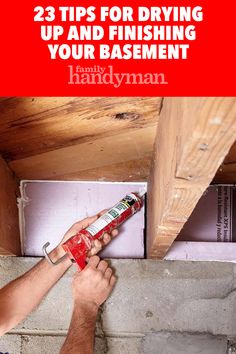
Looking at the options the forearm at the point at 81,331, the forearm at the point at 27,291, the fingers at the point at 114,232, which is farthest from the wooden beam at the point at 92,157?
the forearm at the point at 81,331

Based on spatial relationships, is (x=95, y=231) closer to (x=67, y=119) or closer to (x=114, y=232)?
(x=114, y=232)

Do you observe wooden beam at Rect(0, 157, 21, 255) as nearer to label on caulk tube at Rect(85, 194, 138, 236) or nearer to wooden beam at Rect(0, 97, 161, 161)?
wooden beam at Rect(0, 97, 161, 161)

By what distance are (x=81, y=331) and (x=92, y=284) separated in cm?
24

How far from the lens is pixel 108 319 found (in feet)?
7.66

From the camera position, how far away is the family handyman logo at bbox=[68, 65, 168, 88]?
1.06m

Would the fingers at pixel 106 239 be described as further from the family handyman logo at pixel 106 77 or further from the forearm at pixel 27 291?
the family handyman logo at pixel 106 77

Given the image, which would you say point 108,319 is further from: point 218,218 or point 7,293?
point 218,218

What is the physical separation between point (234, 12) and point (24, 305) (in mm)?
1841

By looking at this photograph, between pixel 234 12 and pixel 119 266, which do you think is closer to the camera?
pixel 234 12

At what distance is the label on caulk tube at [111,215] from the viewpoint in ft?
6.95

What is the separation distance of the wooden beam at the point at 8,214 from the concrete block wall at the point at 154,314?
14.1 inches

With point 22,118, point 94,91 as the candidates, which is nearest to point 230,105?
point 94,91

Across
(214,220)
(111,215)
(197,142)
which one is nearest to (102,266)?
(111,215)

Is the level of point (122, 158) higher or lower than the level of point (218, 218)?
higher
